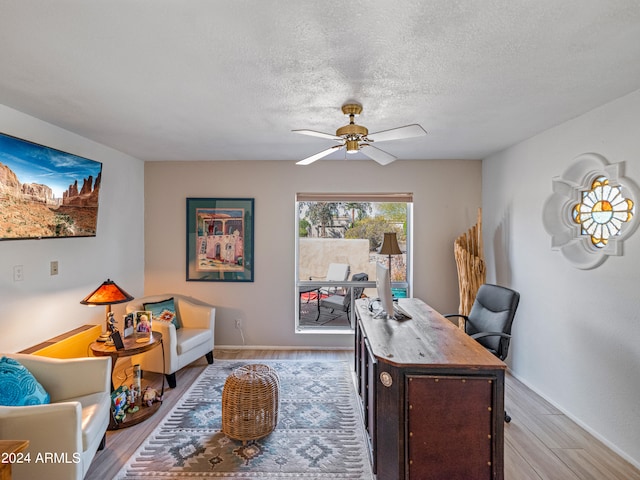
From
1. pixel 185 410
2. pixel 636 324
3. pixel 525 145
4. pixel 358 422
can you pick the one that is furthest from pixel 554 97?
pixel 185 410

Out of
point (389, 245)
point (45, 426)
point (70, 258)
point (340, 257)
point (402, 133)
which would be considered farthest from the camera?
point (340, 257)

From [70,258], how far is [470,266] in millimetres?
4022

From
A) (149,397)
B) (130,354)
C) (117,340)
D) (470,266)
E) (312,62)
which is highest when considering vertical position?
(312,62)

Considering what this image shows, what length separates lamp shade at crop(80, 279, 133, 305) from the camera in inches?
103

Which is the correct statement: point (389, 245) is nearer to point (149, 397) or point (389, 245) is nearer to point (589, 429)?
point (589, 429)

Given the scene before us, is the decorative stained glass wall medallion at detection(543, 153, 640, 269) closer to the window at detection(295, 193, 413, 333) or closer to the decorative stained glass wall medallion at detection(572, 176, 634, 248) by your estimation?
the decorative stained glass wall medallion at detection(572, 176, 634, 248)

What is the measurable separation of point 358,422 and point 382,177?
2.72 meters

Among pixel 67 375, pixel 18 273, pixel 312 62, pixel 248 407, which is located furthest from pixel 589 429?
pixel 18 273

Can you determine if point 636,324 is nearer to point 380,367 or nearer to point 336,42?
point 380,367

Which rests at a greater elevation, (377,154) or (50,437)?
(377,154)

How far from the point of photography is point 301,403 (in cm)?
280

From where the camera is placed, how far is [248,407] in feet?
7.35

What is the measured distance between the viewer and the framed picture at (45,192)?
2.29 m

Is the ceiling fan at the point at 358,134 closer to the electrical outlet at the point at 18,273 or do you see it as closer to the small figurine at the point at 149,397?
the electrical outlet at the point at 18,273
